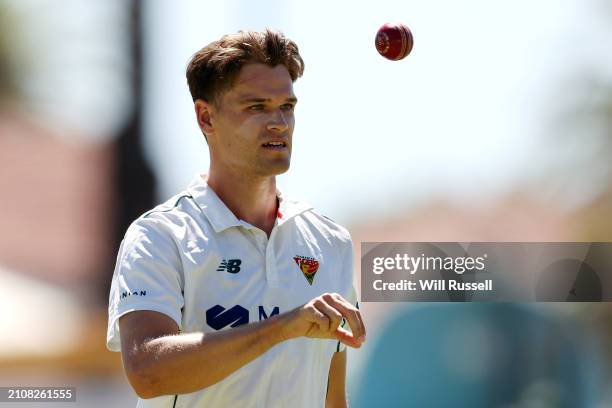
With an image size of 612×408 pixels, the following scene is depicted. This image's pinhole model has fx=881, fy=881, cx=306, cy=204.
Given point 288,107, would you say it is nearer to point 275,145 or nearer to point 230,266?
point 275,145

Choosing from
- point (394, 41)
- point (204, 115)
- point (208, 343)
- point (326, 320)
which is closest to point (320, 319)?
point (326, 320)

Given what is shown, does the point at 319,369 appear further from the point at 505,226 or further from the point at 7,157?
the point at 7,157

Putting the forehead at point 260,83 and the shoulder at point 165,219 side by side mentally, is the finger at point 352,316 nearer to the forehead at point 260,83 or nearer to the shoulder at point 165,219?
the shoulder at point 165,219

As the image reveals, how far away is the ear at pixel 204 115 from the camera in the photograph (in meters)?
2.45

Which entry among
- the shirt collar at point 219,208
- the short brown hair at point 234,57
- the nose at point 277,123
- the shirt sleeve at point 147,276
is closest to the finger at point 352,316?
the shirt sleeve at point 147,276

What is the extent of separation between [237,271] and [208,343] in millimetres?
376

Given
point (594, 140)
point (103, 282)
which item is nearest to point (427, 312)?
point (594, 140)

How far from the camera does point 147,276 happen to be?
2.04m

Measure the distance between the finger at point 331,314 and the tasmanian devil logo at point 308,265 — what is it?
561mm

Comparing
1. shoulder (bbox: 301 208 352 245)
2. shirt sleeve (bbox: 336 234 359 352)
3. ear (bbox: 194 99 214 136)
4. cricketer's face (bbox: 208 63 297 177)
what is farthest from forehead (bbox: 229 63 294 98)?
shirt sleeve (bbox: 336 234 359 352)

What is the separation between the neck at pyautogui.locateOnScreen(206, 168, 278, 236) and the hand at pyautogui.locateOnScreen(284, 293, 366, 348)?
625 millimetres

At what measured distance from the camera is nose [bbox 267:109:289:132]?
2.29 m

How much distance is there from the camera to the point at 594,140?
462cm

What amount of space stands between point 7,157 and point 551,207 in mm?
2802
